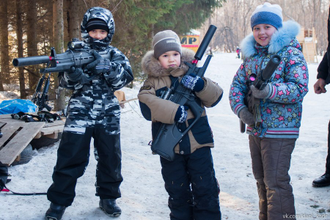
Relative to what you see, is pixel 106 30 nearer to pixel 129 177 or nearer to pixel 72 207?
pixel 72 207

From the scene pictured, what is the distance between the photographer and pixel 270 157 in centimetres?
294

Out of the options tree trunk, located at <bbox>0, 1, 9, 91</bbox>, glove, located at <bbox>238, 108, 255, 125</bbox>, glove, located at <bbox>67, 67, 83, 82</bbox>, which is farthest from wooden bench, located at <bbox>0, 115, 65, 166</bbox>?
tree trunk, located at <bbox>0, 1, 9, 91</bbox>

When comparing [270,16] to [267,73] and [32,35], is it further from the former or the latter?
[32,35]

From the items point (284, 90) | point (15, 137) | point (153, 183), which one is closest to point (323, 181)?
point (284, 90)

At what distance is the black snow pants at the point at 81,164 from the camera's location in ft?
10.9

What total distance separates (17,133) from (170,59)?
3328 mm

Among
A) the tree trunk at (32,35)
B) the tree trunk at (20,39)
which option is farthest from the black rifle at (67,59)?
the tree trunk at (20,39)

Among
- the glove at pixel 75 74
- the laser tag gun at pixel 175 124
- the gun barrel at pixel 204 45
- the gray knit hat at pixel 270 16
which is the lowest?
the laser tag gun at pixel 175 124

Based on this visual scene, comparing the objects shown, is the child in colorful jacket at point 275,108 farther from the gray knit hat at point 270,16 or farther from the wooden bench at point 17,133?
the wooden bench at point 17,133

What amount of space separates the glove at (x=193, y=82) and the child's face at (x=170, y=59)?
0.66ft

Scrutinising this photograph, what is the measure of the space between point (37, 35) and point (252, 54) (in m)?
9.82

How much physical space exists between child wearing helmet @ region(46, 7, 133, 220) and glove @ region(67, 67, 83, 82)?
0.32ft

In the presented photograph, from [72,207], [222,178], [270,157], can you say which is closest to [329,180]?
[222,178]

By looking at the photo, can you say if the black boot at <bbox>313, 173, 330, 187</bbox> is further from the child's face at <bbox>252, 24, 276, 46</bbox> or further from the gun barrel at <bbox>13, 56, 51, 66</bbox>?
the gun barrel at <bbox>13, 56, 51, 66</bbox>
